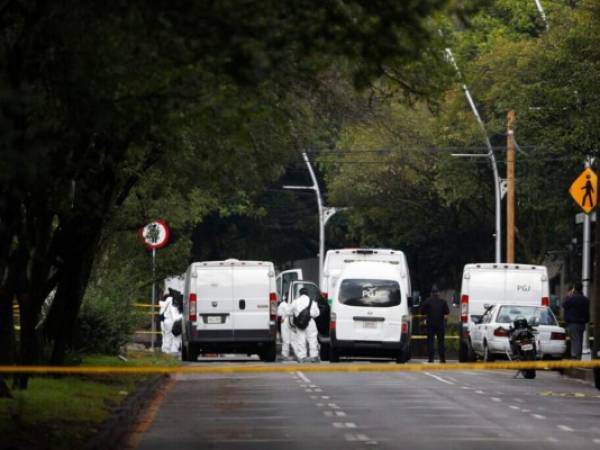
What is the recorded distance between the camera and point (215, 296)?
42.3 meters

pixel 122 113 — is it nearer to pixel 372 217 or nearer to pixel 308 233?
pixel 372 217

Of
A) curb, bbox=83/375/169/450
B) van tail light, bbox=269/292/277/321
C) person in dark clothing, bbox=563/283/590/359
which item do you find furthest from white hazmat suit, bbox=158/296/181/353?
curb, bbox=83/375/169/450

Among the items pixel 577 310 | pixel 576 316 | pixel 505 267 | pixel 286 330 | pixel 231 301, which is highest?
pixel 505 267

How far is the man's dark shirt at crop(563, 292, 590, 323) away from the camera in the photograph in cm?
4022

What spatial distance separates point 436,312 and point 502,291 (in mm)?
1713

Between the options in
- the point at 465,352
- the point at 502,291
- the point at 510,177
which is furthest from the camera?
the point at 510,177

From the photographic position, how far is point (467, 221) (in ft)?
235

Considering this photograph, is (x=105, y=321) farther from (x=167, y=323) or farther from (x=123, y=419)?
(x=123, y=419)

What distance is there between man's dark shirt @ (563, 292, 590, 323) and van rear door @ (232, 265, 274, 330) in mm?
6881

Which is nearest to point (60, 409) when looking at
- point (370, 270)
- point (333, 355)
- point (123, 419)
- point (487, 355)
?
point (123, 419)

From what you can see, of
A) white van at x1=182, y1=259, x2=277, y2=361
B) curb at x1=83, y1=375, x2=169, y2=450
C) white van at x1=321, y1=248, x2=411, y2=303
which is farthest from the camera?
white van at x1=321, y1=248, x2=411, y2=303

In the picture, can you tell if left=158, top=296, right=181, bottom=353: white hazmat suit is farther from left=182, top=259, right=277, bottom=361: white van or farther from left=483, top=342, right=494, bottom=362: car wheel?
left=483, top=342, right=494, bottom=362: car wheel

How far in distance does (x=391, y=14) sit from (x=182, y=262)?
37756 mm

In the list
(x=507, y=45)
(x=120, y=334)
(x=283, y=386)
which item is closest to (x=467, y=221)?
(x=507, y=45)
